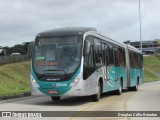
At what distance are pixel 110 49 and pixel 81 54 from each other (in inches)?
242

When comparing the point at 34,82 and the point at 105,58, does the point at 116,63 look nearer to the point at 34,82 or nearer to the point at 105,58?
the point at 105,58

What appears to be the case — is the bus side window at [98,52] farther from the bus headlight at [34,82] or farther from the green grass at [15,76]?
the green grass at [15,76]

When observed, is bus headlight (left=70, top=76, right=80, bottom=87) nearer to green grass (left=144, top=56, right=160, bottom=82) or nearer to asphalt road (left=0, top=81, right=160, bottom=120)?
asphalt road (left=0, top=81, right=160, bottom=120)

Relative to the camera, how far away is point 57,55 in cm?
1827

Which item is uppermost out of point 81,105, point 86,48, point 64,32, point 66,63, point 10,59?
point 64,32

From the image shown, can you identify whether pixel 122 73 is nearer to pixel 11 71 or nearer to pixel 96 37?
pixel 96 37

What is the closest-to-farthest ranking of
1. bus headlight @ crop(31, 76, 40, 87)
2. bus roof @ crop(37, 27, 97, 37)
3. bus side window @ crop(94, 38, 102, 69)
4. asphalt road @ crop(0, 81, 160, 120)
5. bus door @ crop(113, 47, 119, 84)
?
asphalt road @ crop(0, 81, 160, 120)
bus headlight @ crop(31, 76, 40, 87)
bus roof @ crop(37, 27, 97, 37)
bus side window @ crop(94, 38, 102, 69)
bus door @ crop(113, 47, 119, 84)

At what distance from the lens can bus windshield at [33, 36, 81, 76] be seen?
1806cm

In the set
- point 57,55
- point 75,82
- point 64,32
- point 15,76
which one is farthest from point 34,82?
point 15,76

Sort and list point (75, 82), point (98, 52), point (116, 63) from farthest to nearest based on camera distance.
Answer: point (116, 63), point (98, 52), point (75, 82)

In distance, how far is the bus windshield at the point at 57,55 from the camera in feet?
59.3

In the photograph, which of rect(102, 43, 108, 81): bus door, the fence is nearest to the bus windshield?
rect(102, 43, 108, 81): bus door

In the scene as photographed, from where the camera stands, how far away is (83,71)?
18.2 m

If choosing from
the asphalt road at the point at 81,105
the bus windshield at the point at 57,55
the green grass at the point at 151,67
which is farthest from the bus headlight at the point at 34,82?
the green grass at the point at 151,67
